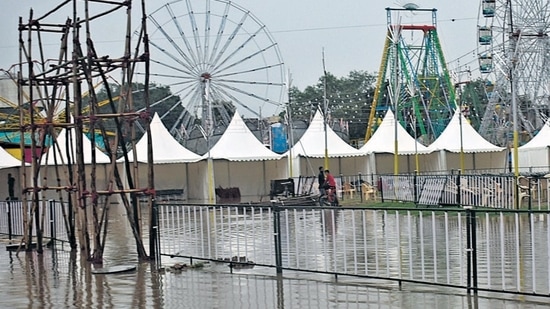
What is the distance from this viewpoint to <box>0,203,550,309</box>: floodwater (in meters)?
8.52

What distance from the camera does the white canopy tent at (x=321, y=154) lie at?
124ft

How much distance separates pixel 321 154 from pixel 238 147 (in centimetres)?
435

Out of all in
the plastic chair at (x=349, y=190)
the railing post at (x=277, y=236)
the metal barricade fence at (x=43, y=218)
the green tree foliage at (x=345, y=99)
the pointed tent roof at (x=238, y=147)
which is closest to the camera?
the railing post at (x=277, y=236)

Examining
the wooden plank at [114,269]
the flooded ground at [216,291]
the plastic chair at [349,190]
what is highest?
the plastic chair at [349,190]

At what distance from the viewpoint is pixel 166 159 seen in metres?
34.2

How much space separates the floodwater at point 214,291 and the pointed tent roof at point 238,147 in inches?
904

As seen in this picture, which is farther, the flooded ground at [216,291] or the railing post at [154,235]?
the railing post at [154,235]

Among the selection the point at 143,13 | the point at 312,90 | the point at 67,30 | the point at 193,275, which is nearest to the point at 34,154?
the point at 67,30

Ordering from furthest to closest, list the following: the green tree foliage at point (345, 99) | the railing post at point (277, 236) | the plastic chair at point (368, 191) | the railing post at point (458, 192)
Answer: the green tree foliage at point (345, 99)
the plastic chair at point (368, 191)
the railing post at point (458, 192)
the railing post at point (277, 236)

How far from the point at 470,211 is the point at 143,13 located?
6794 mm

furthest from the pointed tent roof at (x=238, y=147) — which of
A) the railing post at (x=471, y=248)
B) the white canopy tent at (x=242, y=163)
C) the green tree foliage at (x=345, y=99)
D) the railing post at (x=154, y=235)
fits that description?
the green tree foliage at (x=345, y=99)

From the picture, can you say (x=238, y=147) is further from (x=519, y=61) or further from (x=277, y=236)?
(x=277, y=236)

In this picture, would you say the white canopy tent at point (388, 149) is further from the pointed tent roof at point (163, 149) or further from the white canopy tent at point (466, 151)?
the pointed tent roof at point (163, 149)

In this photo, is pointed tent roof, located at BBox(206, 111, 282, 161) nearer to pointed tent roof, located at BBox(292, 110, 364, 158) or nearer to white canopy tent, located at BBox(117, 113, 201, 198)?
white canopy tent, located at BBox(117, 113, 201, 198)
